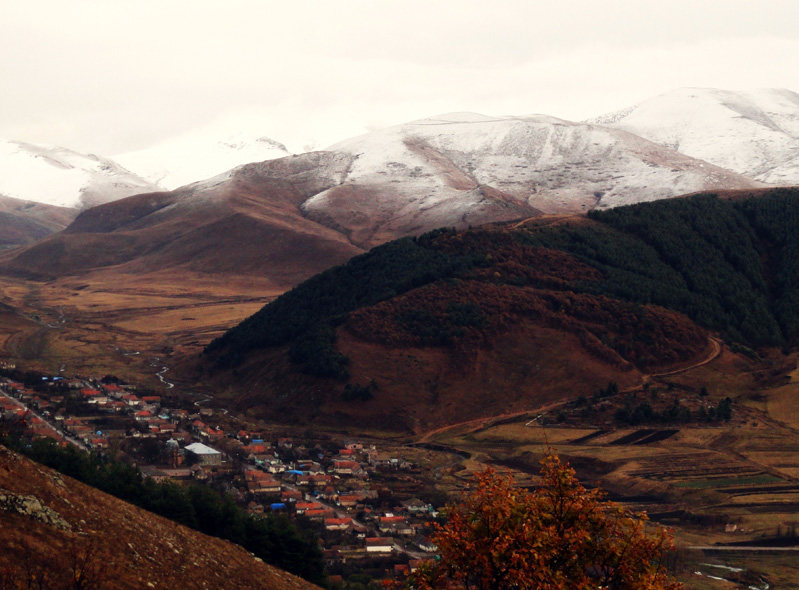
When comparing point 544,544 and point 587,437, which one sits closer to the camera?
point 544,544

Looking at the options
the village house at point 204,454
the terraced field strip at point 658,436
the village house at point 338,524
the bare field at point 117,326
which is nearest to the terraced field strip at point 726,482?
the terraced field strip at point 658,436

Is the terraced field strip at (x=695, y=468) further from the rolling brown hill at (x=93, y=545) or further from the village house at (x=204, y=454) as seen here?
the rolling brown hill at (x=93, y=545)

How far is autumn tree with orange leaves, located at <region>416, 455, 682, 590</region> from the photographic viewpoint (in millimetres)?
19016

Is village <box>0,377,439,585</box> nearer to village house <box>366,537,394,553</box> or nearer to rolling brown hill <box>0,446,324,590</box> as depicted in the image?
village house <box>366,537,394,553</box>

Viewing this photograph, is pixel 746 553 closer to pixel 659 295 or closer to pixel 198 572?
pixel 198 572

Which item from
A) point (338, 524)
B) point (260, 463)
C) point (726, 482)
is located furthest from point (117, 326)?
point (726, 482)

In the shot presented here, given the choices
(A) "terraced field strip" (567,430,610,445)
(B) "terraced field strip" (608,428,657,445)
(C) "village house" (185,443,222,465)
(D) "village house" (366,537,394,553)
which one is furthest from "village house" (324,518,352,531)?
(B) "terraced field strip" (608,428,657,445)

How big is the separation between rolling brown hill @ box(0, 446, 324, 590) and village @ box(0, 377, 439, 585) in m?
18.1

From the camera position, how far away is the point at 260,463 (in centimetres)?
7269

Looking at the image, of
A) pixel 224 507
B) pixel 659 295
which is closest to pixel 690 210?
pixel 659 295

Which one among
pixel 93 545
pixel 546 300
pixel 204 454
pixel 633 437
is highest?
pixel 93 545

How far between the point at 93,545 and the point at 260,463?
5088 cm

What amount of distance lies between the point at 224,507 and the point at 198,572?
19.5 m

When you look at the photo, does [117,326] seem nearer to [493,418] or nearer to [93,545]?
[493,418]
